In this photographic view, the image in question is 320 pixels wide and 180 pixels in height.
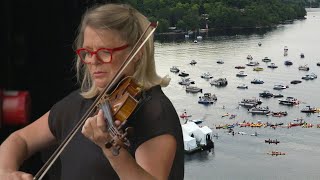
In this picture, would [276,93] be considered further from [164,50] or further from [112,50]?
[112,50]

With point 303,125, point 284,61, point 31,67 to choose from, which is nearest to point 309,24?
point 284,61

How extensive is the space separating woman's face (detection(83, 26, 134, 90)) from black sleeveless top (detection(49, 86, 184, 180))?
0.04 metres

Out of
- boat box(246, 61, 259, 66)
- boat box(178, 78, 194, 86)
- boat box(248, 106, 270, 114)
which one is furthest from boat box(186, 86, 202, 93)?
boat box(246, 61, 259, 66)

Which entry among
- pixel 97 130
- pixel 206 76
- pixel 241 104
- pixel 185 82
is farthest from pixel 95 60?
pixel 206 76

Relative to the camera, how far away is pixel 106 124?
49 cm

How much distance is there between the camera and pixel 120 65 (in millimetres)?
572

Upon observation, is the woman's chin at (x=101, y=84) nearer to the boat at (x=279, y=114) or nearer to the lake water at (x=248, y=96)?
the lake water at (x=248, y=96)

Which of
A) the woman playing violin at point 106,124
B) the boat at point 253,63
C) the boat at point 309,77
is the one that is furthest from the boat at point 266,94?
the woman playing violin at point 106,124

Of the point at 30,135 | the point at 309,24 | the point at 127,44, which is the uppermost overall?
the point at 127,44

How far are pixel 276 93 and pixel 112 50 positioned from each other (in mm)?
14432

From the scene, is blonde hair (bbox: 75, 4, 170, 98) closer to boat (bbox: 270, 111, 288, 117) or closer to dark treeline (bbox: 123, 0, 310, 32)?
boat (bbox: 270, 111, 288, 117)

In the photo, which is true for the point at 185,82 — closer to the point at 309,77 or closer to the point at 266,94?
the point at 266,94

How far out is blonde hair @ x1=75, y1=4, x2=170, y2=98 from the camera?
0.57 meters

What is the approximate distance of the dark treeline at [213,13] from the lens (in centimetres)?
2470
